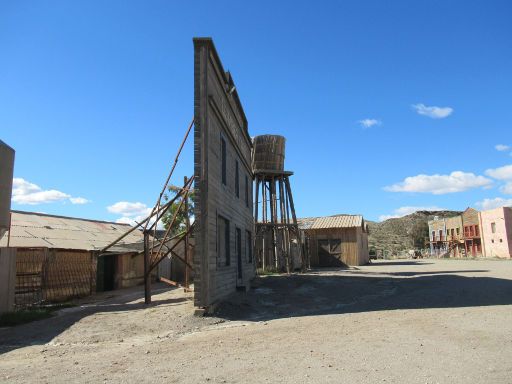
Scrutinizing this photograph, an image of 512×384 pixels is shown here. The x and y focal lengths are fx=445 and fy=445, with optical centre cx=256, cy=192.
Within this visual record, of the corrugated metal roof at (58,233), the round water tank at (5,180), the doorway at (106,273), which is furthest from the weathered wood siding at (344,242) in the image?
the round water tank at (5,180)

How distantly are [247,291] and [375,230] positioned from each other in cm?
7815

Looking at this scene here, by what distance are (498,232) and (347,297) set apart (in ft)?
139

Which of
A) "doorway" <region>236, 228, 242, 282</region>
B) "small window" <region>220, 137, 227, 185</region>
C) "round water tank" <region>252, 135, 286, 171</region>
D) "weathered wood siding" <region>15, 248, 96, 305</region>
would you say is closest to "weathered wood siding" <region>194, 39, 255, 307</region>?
"small window" <region>220, 137, 227, 185</region>

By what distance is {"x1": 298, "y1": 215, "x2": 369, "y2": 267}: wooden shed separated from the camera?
116 ft

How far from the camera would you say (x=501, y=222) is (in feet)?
160

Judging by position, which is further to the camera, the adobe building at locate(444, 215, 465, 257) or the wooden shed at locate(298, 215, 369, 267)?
the adobe building at locate(444, 215, 465, 257)

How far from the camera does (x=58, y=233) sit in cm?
1822

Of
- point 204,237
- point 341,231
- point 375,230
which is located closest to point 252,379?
point 204,237

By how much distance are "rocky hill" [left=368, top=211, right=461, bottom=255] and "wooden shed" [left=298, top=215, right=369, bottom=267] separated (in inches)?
1371

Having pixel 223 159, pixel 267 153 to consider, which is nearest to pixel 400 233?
pixel 267 153

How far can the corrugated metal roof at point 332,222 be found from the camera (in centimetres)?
3541

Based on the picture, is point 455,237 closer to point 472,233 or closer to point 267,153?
point 472,233

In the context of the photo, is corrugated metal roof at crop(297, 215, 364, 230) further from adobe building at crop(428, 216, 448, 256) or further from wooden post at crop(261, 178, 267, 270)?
adobe building at crop(428, 216, 448, 256)

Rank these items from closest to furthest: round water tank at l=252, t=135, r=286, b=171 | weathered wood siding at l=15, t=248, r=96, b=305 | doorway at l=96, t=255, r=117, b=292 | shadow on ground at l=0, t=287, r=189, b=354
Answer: shadow on ground at l=0, t=287, r=189, b=354 → weathered wood siding at l=15, t=248, r=96, b=305 → doorway at l=96, t=255, r=117, b=292 → round water tank at l=252, t=135, r=286, b=171
